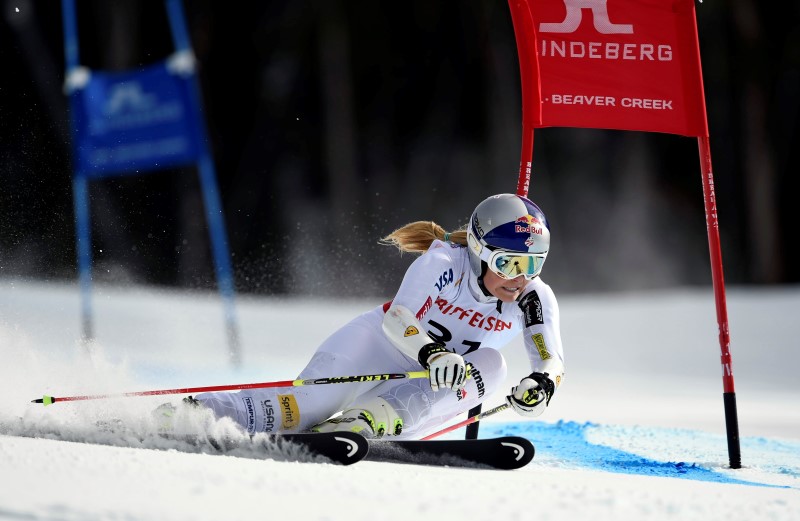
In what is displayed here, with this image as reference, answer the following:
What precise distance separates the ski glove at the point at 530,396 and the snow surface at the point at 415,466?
199mm

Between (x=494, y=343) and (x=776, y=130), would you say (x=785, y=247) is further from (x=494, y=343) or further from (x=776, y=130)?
(x=494, y=343)

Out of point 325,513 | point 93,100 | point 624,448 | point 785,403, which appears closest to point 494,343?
point 624,448

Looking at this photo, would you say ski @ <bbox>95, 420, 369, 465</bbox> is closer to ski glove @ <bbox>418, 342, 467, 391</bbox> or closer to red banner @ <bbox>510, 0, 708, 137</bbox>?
ski glove @ <bbox>418, 342, 467, 391</bbox>

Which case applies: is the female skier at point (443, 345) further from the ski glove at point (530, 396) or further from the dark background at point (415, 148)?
the dark background at point (415, 148)

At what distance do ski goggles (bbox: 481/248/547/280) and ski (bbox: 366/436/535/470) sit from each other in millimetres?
608

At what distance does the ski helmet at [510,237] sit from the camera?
341 centimetres

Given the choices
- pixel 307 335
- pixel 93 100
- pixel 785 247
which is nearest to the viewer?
pixel 93 100

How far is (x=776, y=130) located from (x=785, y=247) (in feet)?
5.29

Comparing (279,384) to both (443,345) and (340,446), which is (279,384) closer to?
(340,446)

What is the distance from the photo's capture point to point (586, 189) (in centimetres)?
1394

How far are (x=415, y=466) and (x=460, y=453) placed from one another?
8.3 inches

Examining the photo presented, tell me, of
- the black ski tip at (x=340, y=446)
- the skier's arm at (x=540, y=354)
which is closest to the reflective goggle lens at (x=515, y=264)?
the skier's arm at (x=540, y=354)

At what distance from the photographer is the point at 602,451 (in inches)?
165

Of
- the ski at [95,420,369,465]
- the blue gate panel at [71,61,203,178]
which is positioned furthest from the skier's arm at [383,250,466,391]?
the blue gate panel at [71,61,203,178]
